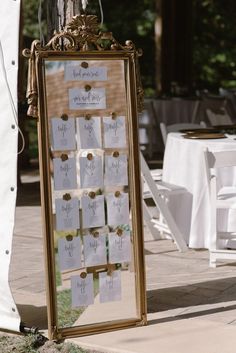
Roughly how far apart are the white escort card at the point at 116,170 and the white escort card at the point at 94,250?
0.28 m

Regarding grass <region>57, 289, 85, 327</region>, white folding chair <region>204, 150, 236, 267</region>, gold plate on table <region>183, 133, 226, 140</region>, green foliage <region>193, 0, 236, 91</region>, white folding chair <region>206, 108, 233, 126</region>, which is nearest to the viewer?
grass <region>57, 289, 85, 327</region>

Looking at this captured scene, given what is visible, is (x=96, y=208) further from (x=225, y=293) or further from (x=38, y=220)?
(x=38, y=220)

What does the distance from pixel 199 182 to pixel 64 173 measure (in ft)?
6.98

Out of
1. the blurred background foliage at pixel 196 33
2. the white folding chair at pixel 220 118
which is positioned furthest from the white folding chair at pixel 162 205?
the blurred background foliage at pixel 196 33

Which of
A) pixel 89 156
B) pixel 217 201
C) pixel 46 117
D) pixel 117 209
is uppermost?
pixel 46 117

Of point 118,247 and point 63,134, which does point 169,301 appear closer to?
point 118,247

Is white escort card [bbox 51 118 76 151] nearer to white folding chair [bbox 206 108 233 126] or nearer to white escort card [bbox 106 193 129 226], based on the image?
white escort card [bbox 106 193 129 226]

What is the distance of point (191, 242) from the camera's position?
5809 mm

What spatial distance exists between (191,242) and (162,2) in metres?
9.18

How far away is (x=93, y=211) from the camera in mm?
Answer: 3936

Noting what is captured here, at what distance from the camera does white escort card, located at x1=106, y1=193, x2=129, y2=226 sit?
399cm

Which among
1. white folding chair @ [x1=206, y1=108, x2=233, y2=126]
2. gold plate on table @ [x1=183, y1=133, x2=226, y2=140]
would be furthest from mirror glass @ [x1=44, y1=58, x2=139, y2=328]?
white folding chair @ [x1=206, y1=108, x2=233, y2=126]

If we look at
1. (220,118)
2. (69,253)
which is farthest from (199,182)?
(220,118)

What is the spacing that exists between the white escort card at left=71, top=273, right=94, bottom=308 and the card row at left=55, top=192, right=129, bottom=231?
0.86 ft
